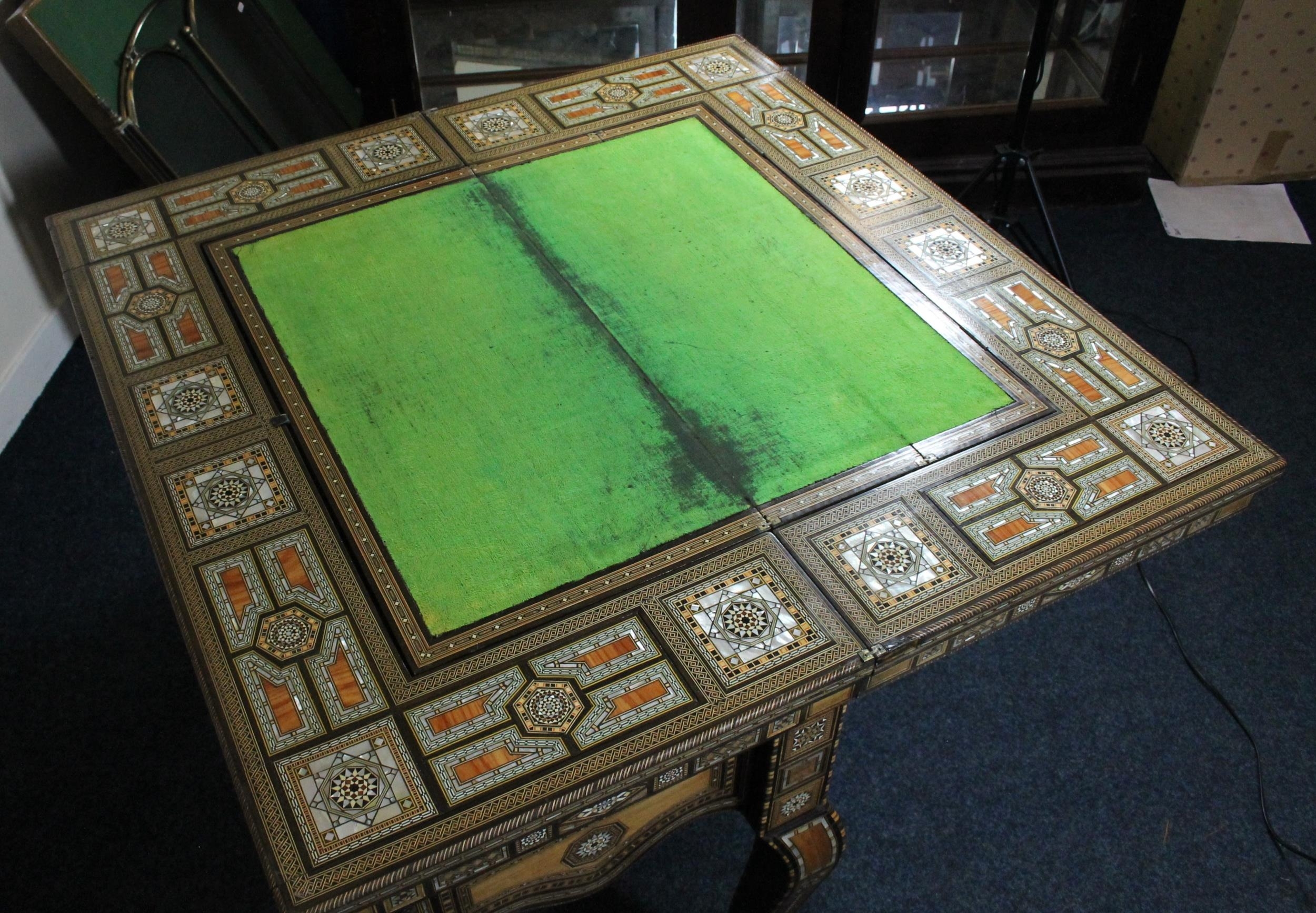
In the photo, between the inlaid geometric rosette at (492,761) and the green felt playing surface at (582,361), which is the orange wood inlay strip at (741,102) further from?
the inlaid geometric rosette at (492,761)

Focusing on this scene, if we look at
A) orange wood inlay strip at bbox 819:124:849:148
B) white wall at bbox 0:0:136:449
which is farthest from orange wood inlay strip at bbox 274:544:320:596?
white wall at bbox 0:0:136:449

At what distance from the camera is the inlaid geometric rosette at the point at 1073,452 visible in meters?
1.47

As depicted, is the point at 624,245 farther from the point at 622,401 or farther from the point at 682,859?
the point at 682,859

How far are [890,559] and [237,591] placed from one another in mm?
784

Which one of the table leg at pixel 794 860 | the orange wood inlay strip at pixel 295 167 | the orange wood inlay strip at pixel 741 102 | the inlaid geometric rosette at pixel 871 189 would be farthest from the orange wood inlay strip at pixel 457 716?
the orange wood inlay strip at pixel 741 102

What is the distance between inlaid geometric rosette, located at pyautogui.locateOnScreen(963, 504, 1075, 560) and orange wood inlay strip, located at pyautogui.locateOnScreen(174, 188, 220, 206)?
1.40 metres

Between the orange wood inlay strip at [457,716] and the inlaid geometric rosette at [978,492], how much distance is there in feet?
2.04

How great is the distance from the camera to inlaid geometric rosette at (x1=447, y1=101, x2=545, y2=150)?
2070mm

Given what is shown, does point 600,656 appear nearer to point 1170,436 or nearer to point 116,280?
point 1170,436

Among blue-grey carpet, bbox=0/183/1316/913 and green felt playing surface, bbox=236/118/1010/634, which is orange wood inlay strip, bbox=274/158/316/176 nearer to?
green felt playing surface, bbox=236/118/1010/634

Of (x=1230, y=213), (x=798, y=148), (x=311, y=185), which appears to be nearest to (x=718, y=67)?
(x=798, y=148)

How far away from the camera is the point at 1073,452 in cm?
148

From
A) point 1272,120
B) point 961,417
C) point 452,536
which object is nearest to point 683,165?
point 961,417

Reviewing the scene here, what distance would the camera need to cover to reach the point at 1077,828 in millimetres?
2016
